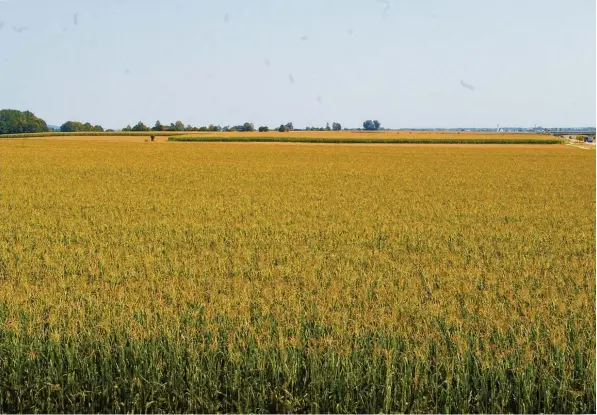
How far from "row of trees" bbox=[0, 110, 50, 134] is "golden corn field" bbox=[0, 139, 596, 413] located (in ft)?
497

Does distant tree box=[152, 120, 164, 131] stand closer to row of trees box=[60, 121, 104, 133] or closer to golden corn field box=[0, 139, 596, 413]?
row of trees box=[60, 121, 104, 133]

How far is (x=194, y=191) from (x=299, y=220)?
8.94m

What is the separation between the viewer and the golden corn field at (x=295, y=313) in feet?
17.9

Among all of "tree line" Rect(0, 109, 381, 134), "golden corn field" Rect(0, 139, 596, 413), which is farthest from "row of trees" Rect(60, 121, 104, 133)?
"golden corn field" Rect(0, 139, 596, 413)

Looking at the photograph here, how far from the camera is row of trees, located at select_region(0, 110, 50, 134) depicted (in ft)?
498

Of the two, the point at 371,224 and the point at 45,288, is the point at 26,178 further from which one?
the point at 45,288

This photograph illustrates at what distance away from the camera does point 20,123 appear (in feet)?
498

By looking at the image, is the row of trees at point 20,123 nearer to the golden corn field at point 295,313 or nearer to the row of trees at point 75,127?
the row of trees at point 75,127

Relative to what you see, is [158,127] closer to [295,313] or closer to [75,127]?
[75,127]

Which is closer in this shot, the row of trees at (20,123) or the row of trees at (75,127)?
the row of trees at (20,123)

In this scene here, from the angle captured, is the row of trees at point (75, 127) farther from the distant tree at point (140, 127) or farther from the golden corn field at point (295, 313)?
the golden corn field at point (295, 313)

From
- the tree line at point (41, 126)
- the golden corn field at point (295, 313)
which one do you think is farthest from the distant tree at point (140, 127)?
the golden corn field at point (295, 313)

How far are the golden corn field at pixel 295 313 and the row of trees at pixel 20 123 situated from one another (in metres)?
151

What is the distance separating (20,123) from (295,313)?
→ 165 meters
